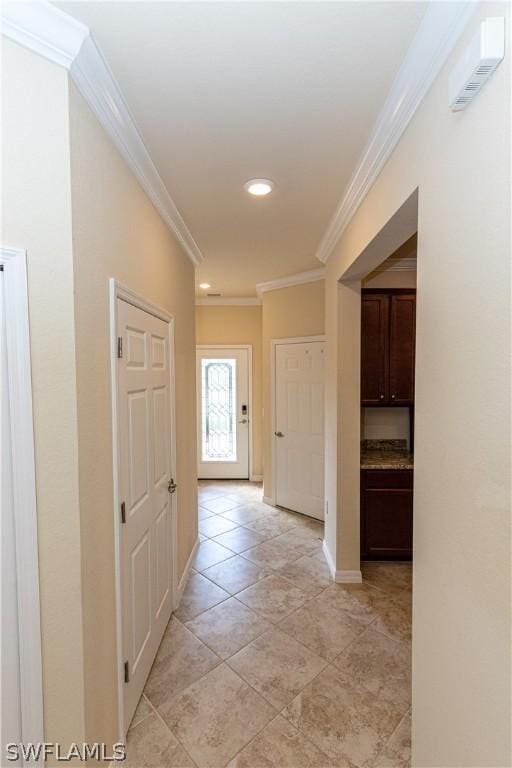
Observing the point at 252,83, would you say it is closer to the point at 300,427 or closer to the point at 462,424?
the point at 462,424

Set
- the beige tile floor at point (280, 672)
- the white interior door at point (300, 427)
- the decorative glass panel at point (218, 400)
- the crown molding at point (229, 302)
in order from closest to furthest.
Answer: the beige tile floor at point (280, 672), the white interior door at point (300, 427), the crown molding at point (229, 302), the decorative glass panel at point (218, 400)

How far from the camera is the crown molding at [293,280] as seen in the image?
370 centimetres

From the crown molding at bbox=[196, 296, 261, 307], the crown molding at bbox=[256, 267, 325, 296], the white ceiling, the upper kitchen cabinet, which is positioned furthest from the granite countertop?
the crown molding at bbox=[196, 296, 261, 307]

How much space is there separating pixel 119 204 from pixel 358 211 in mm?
1368

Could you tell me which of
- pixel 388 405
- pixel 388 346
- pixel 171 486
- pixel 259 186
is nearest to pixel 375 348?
pixel 388 346

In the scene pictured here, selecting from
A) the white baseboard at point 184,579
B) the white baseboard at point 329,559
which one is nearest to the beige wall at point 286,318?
the white baseboard at point 329,559

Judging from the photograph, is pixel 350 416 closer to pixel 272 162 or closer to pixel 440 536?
pixel 440 536

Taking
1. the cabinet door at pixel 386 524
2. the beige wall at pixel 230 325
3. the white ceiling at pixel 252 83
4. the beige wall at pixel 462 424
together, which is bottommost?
the cabinet door at pixel 386 524

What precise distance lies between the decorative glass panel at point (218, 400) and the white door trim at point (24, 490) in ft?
13.8

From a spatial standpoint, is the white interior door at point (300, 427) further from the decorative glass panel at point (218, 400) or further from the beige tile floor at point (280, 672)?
the decorative glass panel at point (218, 400)

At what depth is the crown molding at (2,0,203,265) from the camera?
3.11 ft

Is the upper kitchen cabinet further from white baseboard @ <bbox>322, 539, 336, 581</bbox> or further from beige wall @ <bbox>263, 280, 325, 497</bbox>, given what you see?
white baseboard @ <bbox>322, 539, 336, 581</bbox>

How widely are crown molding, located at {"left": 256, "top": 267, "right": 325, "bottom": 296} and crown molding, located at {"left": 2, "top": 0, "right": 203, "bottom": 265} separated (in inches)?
93.1

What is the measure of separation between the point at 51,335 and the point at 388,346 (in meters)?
2.85
